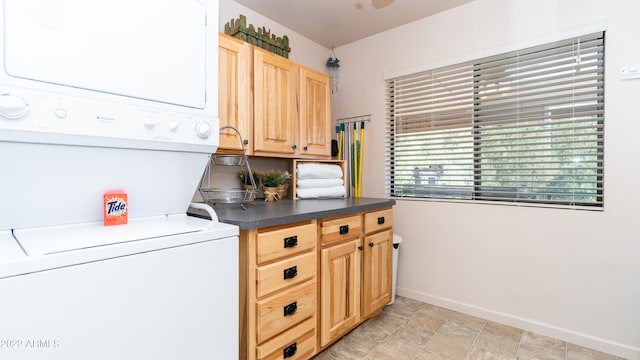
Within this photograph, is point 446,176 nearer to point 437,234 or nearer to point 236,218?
point 437,234

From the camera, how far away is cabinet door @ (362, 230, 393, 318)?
2.11 m

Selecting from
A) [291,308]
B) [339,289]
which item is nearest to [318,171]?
[339,289]

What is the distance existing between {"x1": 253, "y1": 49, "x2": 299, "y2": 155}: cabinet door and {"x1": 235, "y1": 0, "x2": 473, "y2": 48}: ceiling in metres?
0.53

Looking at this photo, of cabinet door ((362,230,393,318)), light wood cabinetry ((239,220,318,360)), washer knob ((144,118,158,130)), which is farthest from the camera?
cabinet door ((362,230,393,318))

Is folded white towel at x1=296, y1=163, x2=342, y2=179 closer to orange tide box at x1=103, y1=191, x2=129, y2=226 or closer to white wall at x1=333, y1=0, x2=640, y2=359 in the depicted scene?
white wall at x1=333, y1=0, x2=640, y2=359

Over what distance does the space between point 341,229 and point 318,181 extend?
2.11ft

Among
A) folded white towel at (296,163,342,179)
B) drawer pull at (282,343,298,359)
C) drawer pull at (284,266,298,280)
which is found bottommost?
drawer pull at (282,343,298,359)

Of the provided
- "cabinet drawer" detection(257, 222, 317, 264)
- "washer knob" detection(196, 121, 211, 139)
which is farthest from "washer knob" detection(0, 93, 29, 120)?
A: "cabinet drawer" detection(257, 222, 317, 264)

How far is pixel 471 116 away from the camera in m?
2.43

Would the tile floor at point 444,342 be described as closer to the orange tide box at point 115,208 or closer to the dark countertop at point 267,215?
the dark countertop at point 267,215

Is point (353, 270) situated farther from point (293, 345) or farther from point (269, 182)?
point (269, 182)

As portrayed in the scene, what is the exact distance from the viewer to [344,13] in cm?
249

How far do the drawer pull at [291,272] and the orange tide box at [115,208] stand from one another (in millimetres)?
740

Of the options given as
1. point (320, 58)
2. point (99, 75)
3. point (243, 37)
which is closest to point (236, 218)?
point (99, 75)
